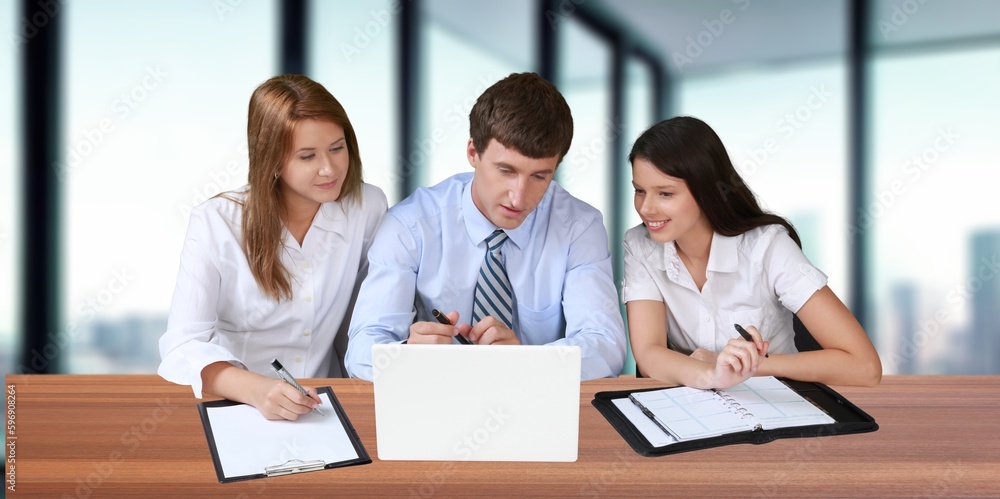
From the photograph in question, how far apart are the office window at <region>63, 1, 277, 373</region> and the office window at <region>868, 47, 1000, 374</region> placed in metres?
3.31

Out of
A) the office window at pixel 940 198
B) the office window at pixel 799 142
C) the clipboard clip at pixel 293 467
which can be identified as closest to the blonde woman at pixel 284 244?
the clipboard clip at pixel 293 467

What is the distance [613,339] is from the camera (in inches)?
82.9

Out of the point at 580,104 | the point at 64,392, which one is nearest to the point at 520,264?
the point at 64,392

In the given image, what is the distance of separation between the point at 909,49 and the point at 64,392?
4.42 meters

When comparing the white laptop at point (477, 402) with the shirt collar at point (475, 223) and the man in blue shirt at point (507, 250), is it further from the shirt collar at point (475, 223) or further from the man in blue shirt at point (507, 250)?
the shirt collar at point (475, 223)

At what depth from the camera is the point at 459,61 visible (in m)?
4.37

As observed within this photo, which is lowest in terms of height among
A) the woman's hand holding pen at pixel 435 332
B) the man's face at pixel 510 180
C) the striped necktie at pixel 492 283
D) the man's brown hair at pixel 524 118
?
the woman's hand holding pen at pixel 435 332

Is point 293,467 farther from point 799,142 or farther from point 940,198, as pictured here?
point 940,198

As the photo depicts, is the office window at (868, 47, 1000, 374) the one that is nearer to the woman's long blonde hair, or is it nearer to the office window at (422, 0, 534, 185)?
the office window at (422, 0, 534, 185)

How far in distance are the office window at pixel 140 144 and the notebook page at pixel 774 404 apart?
267 cm

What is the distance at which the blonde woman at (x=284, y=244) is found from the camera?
2.12m

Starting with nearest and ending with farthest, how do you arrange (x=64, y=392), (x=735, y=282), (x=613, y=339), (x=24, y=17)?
(x=64, y=392) < (x=613, y=339) < (x=735, y=282) < (x=24, y=17)

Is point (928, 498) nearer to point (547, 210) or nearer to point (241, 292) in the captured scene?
point (547, 210)

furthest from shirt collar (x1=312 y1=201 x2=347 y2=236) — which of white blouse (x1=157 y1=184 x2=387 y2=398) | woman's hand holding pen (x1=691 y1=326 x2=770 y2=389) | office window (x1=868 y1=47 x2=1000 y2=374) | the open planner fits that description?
office window (x1=868 y1=47 x2=1000 y2=374)
